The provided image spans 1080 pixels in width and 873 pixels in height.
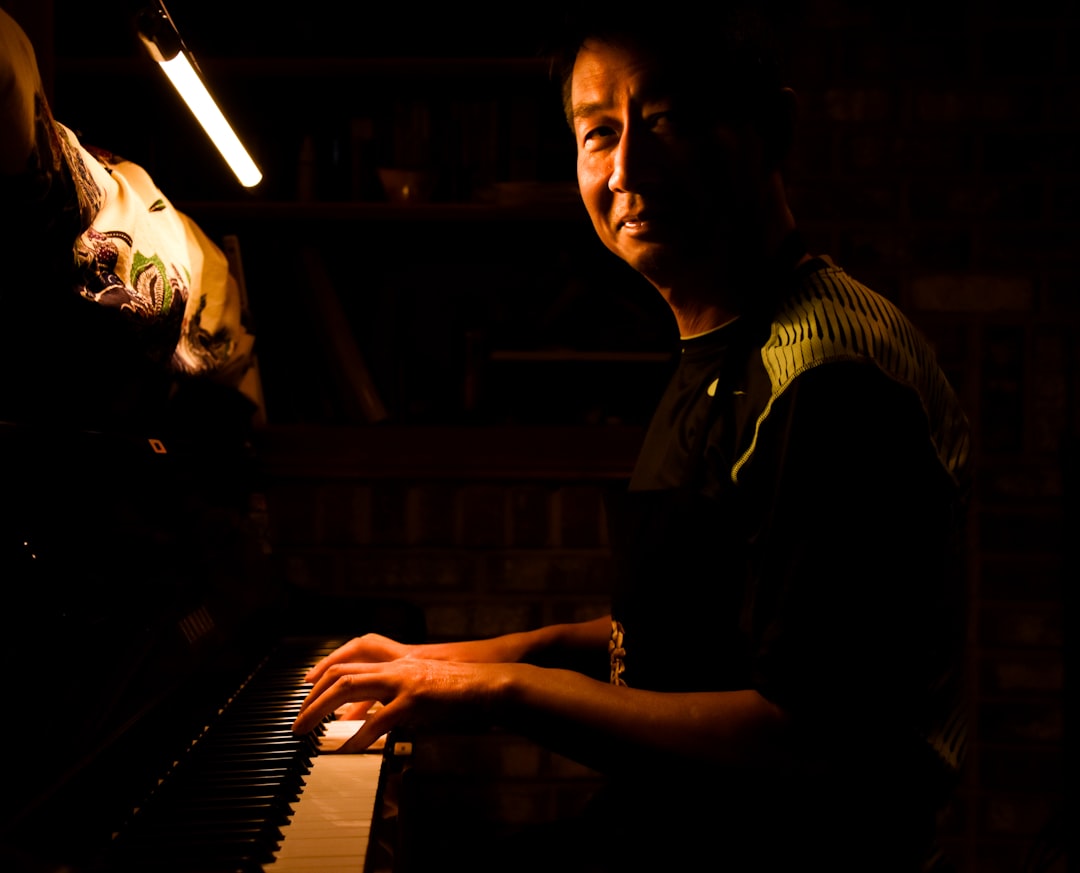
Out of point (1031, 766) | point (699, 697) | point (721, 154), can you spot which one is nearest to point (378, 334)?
point (721, 154)

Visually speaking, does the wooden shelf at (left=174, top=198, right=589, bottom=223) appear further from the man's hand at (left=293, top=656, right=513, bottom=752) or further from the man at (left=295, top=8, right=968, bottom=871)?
the man's hand at (left=293, top=656, right=513, bottom=752)

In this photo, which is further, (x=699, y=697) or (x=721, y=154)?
(x=721, y=154)

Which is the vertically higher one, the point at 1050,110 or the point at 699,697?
the point at 1050,110

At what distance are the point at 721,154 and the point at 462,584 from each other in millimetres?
1375

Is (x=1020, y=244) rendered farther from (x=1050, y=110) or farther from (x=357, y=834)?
(x=357, y=834)

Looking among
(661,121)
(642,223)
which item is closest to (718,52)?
(661,121)

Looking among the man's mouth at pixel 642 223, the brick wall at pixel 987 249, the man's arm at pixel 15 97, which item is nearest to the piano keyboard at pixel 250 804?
the man's arm at pixel 15 97

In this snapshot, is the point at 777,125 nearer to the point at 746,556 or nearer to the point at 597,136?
the point at 597,136

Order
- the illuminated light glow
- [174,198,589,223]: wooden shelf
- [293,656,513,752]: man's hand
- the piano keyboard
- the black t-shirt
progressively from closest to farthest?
the piano keyboard, the black t-shirt, [293,656,513,752]: man's hand, the illuminated light glow, [174,198,589,223]: wooden shelf

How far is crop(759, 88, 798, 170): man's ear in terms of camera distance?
43.6 inches

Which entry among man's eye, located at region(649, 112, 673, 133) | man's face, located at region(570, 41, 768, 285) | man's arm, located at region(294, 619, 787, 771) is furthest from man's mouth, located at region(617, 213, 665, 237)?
man's arm, located at region(294, 619, 787, 771)

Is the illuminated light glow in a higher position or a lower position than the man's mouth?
higher

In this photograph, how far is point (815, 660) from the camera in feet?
2.77

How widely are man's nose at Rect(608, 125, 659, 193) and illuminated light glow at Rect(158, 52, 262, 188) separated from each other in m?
0.65
